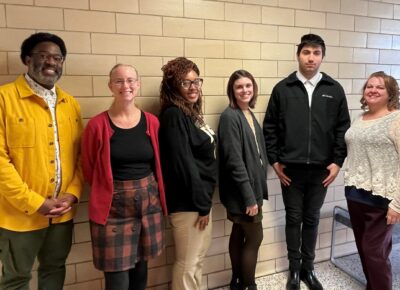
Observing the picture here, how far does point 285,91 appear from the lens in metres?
2.32

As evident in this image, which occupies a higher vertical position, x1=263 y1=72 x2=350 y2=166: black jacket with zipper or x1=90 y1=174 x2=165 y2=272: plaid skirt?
x1=263 y1=72 x2=350 y2=166: black jacket with zipper

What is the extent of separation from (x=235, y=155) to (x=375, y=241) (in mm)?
932

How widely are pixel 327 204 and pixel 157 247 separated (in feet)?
5.33

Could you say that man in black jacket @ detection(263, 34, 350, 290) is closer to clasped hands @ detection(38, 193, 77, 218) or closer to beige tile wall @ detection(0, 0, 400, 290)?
beige tile wall @ detection(0, 0, 400, 290)

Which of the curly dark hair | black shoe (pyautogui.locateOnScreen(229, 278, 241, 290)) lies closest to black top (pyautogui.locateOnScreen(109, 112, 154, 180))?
the curly dark hair

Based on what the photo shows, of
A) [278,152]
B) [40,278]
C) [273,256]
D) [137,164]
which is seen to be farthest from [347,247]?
[40,278]

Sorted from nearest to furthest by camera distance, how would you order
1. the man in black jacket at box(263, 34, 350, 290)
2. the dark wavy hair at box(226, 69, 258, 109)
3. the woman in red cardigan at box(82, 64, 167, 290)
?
the woman in red cardigan at box(82, 64, 167, 290), the dark wavy hair at box(226, 69, 258, 109), the man in black jacket at box(263, 34, 350, 290)

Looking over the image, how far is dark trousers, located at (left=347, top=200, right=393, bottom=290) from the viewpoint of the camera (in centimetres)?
194

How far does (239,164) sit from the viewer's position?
6.59 feet

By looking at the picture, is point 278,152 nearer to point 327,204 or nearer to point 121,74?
point 327,204

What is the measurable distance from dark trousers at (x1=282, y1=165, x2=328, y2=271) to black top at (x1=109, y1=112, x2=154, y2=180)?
1.06 metres

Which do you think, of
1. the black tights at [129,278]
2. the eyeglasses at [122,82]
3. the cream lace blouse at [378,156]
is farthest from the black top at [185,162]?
the cream lace blouse at [378,156]

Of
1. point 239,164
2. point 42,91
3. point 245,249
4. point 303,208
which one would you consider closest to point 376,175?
point 303,208

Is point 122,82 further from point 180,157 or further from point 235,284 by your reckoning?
point 235,284
